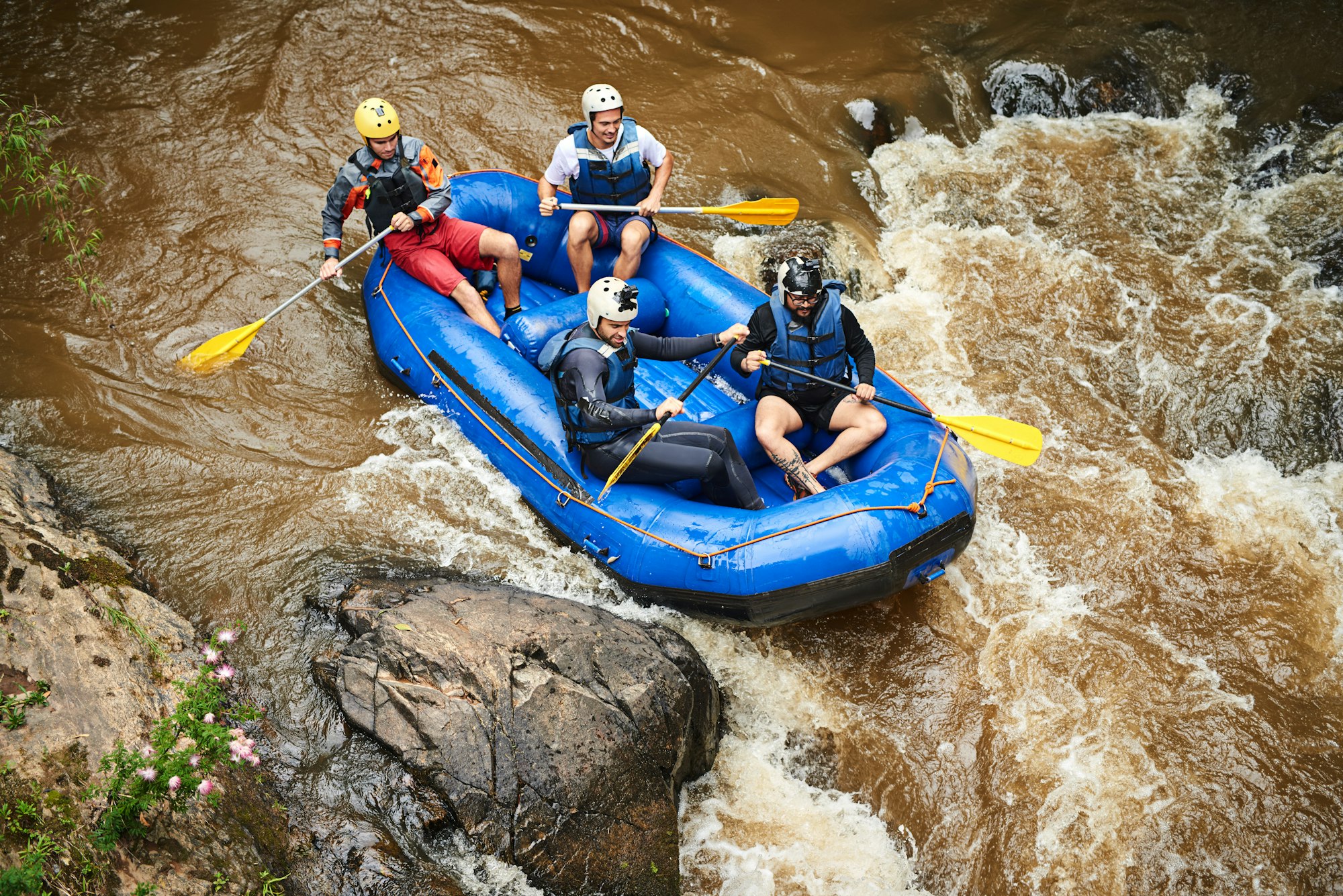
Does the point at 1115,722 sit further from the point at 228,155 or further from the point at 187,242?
the point at 228,155

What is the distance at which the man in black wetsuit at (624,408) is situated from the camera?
4176mm

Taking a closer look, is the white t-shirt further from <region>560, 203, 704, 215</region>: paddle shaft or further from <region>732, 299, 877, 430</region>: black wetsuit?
<region>732, 299, 877, 430</region>: black wetsuit

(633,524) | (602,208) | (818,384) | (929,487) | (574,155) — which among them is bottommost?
(633,524)

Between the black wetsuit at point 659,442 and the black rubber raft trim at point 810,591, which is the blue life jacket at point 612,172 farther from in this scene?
the black rubber raft trim at point 810,591

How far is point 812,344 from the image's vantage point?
4.53 m

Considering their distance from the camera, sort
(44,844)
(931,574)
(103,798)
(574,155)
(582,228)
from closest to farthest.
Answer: (44,844) → (103,798) → (931,574) → (574,155) → (582,228)

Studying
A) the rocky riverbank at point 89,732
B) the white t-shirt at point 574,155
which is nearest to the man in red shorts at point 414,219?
the white t-shirt at point 574,155

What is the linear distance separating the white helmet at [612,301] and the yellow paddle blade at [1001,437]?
1563mm

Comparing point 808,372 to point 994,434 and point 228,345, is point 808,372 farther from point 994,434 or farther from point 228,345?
point 228,345

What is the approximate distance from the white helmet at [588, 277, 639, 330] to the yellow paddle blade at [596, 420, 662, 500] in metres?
0.49

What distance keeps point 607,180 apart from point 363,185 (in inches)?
50.2

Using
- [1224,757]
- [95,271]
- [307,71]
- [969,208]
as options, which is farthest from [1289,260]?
[95,271]

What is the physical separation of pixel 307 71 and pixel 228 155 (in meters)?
1.07

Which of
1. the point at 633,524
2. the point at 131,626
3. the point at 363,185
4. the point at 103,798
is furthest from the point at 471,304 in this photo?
the point at 103,798
